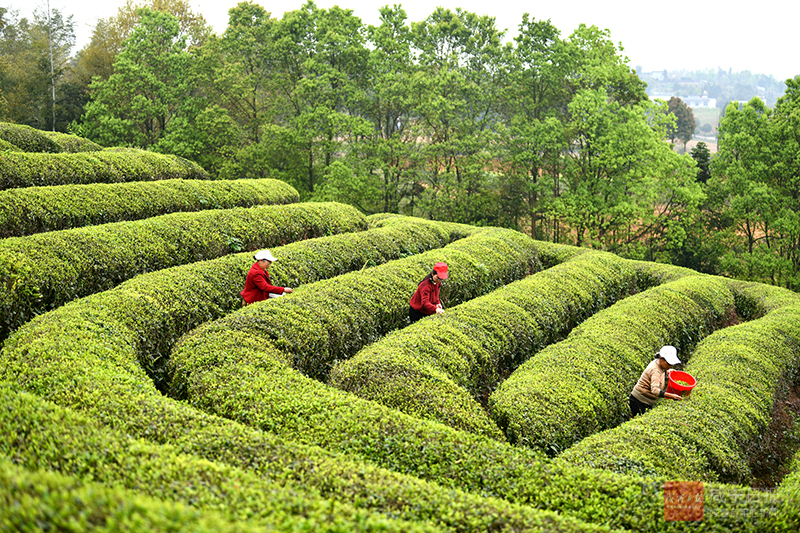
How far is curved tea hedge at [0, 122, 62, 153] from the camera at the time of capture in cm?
1983

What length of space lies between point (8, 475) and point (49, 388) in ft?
12.2

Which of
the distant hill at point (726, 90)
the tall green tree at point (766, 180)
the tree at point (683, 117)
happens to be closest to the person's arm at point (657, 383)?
the tall green tree at point (766, 180)

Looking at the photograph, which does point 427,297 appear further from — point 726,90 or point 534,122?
point 726,90

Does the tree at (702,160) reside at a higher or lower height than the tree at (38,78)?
lower

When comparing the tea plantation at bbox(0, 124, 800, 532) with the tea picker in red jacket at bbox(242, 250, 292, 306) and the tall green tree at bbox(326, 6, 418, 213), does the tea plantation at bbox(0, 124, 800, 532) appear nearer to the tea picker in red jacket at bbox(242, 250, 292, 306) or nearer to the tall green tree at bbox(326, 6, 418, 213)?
the tea picker in red jacket at bbox(242, 250, 292, 306)

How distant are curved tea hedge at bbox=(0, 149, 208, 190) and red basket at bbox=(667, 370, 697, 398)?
1728 cm

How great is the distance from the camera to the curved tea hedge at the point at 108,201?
42.0 ft

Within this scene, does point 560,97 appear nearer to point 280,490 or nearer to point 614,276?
point 614,276

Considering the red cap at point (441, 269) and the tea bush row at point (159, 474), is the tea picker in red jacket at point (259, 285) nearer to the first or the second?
the red cap at point (441, 269)

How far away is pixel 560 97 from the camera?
3547 cm

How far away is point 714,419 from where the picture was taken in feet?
29.4

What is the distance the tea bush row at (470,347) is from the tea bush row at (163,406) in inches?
103

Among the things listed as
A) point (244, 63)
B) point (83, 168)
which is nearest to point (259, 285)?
point (83, 168)

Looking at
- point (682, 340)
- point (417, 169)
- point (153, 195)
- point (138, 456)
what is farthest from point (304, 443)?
point (417, 169)
